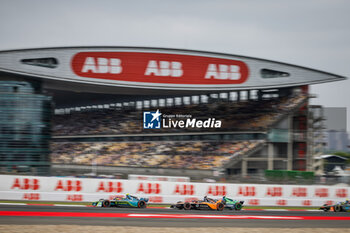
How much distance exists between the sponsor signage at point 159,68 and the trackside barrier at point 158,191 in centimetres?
1348

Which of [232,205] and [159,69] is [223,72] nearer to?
[159,69]

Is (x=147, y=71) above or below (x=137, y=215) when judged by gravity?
above

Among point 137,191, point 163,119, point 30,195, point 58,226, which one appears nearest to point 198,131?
point 163,119

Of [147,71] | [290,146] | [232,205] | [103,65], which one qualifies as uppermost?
[103,65]

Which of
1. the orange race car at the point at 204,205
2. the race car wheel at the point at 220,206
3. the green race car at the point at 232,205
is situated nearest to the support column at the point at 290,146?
the green race car at the point at 232,205

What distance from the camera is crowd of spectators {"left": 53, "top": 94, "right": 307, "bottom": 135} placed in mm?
34875

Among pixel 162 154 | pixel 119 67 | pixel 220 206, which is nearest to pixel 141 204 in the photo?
pixel 220 206

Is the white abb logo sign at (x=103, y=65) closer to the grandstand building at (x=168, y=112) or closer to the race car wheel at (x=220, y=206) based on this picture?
the grandstand building at (x=168, y=112)

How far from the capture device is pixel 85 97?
141ft

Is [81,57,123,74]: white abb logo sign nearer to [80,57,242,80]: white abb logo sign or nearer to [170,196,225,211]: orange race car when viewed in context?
[80,57,242,80]: white abb logo sign

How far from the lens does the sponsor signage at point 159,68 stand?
32625 mm

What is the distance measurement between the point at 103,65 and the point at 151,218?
20252 millimetres

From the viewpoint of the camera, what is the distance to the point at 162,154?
34.0 m

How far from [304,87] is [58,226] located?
29749 millimetres
